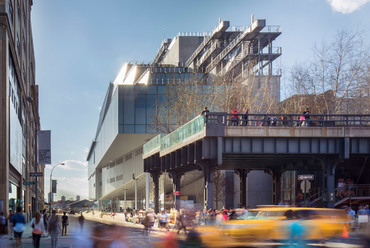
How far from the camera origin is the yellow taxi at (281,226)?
2058cm

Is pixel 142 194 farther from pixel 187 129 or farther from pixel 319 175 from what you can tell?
pixel 187 129

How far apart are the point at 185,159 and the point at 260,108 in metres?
18.0

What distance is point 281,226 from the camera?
20844 mm

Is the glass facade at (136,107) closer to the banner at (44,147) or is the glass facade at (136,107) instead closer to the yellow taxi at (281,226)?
the banner at (44,147)

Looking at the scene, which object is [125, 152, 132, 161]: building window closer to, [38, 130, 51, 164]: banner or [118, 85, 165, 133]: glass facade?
[118, 85, 165, 133]: glass facade

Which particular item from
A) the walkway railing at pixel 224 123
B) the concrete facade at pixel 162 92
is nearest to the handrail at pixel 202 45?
the concrete facade at pixel 162 92

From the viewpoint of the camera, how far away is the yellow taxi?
20577 millimetres

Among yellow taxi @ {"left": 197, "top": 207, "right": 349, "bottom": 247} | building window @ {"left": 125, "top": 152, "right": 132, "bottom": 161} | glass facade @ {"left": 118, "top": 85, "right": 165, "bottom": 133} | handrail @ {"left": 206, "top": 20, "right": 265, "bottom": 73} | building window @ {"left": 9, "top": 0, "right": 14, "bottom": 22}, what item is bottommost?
yellow taxi @ {"left": 197, "top": 207, "right": 349, "bottom": 247}

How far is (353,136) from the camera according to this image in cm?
3697

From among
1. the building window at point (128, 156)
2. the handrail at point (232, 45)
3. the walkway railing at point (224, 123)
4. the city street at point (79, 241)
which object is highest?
the handrail at point (232, 45)

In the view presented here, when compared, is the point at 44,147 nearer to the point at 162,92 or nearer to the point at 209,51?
Result: the point at 162,92

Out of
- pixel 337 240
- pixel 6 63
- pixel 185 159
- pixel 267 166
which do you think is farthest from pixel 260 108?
pixel 337 240

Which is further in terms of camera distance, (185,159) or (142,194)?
(142,194)

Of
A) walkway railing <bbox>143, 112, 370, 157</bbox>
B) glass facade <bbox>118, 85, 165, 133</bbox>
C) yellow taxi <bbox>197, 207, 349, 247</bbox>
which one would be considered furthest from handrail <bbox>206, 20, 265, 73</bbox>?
yellow taxi <bbox>197, 207, 349, 247</bbox>
